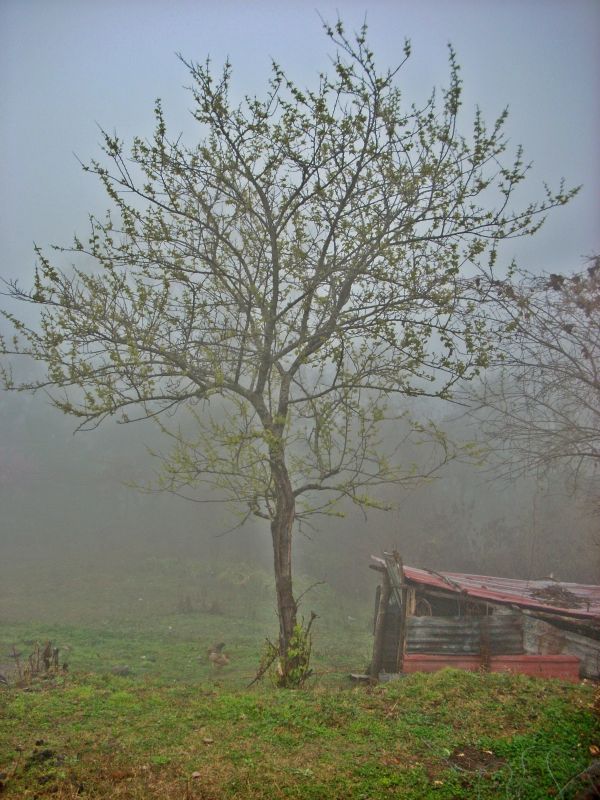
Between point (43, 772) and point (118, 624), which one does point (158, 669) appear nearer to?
point (118, 624)

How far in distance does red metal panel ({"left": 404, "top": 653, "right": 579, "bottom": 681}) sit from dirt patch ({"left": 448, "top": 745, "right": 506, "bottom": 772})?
5.36 m

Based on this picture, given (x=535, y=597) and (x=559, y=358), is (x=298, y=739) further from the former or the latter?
(x=559, y=358)

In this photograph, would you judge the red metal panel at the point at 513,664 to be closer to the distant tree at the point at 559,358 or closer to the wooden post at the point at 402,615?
the wooden post at the point at 402,615

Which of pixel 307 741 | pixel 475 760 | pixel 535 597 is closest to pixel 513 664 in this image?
pixel 535 597

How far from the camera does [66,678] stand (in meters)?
9.05

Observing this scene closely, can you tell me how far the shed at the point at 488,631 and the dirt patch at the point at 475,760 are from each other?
5854mm

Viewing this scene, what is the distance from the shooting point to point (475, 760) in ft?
16.9

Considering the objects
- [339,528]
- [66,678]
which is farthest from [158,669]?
[339,528]

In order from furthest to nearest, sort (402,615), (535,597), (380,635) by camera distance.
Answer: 1. (380,635)
2. (535,597)
3. (402,615)

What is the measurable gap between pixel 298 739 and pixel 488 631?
643 cm

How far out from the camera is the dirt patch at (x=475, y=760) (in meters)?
4.98

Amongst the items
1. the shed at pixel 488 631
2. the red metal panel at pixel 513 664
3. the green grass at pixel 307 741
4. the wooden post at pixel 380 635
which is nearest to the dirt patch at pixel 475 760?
the green grass at pixel 307 741

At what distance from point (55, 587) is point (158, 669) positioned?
14558mm

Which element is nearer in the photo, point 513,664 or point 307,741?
point 307,741
